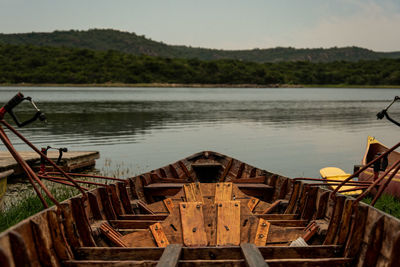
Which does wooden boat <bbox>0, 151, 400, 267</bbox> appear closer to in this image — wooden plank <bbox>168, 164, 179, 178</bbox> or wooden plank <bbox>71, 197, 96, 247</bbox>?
wooden plank <bbox>71, 197, 96, 247</bbox>

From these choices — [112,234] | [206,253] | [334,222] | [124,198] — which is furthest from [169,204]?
[334,222]

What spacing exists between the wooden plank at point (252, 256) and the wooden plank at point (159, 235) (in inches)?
53.1

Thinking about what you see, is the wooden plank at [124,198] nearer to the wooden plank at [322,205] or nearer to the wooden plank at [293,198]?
the wooden plank at [293,198]

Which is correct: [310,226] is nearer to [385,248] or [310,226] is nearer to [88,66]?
[385,248]

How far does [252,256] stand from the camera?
12.5 ft

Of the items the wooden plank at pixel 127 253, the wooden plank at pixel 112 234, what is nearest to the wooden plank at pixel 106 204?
the wooden plank at pixel 112 234

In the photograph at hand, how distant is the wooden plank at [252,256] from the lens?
362cm

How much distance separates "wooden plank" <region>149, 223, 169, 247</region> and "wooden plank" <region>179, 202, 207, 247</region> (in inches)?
11.3

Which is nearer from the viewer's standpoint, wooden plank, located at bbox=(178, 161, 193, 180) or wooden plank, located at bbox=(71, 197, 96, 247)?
wooden plank, located at bbox=(71, 197, 96, 247)

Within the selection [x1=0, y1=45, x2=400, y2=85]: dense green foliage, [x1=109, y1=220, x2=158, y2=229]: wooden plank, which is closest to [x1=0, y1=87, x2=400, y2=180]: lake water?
[x1=109, y1=220, x2=158, y2=229]: wooden plank

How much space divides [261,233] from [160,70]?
135 metres

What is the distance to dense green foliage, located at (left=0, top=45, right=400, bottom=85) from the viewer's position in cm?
11650

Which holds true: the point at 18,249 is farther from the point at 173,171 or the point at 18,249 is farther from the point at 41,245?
the point at 173,171

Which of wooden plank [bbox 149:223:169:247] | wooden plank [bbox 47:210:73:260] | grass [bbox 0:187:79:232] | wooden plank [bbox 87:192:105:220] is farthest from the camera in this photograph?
grass [bbox 0:187:79:232]
